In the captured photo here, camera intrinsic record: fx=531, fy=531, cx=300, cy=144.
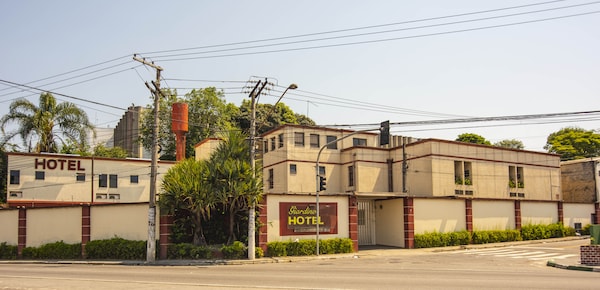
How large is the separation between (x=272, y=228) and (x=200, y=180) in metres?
5.26

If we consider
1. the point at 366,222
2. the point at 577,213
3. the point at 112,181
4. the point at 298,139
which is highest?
the point at 298,139

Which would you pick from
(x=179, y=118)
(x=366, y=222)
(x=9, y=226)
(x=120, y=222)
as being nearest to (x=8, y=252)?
(x=9, y=226)

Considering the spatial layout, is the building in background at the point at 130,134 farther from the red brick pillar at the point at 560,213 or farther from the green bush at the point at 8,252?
the red brick pillar at the point at 560,213

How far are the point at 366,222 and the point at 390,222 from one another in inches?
72.8

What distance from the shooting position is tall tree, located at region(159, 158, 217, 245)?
29.3 meters

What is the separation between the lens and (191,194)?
29281 millimetres

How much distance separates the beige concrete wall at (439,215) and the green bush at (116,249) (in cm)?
1843

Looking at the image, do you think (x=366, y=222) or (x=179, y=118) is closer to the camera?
(x=366, y=222)

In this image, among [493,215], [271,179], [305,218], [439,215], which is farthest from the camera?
[271,179]

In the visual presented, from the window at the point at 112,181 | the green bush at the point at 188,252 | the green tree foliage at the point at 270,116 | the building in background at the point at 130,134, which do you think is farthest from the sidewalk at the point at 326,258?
the building in background at the point at 130,134

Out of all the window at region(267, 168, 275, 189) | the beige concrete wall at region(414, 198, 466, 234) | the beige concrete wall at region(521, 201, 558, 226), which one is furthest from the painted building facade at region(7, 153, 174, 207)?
the beige concrete wall at region(521, 201, 558, 226)

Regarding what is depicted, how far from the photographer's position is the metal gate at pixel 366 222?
3862cm

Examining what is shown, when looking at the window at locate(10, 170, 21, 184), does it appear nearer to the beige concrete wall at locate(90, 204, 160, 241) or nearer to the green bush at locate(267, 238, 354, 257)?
the beige concrete wall at locate(90, 204, 160, 241)

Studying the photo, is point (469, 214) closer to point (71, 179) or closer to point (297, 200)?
point (297, 200)
